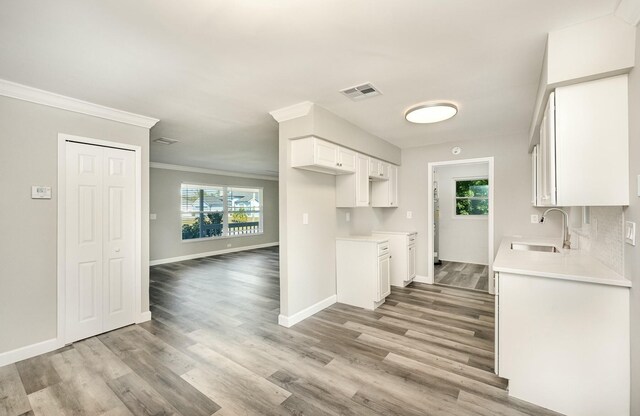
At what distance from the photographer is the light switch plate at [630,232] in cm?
154

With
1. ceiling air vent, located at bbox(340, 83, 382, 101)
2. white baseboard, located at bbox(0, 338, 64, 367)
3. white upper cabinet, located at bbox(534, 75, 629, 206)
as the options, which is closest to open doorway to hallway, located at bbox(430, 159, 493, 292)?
ceiling air vent, located at bbox(340, 83, 382, 101)

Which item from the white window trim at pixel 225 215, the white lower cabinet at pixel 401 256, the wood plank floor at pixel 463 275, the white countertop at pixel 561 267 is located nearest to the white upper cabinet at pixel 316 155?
the white lower cabinet at pixel 401 256

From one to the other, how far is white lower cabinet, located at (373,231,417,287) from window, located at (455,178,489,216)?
2753mm

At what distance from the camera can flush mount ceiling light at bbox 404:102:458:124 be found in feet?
9.88

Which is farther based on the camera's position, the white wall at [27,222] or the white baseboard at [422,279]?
the white baseboard at [422,279]

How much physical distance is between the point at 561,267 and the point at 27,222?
177 inches

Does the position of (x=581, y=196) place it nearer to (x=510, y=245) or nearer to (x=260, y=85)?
(x=510, y=245)

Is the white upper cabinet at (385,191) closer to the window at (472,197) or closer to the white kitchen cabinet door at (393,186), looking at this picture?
the white kitchen cabinet door at (393,186)

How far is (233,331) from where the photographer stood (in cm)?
314

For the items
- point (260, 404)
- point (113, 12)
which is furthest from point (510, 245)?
point (113, 12)

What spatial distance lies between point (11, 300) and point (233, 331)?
1981 mm

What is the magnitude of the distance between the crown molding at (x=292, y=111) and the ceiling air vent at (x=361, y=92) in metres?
0.45

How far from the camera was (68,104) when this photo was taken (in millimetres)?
2865

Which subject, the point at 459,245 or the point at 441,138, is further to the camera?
the point at 459,245
